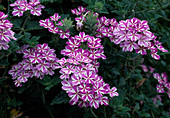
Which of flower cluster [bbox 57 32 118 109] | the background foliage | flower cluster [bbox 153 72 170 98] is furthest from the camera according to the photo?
flower cluster [bbox 153 72 170 98]

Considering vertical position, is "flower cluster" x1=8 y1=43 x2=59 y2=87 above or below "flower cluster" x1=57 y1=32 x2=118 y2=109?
above

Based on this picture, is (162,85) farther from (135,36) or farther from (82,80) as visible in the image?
(82,80)

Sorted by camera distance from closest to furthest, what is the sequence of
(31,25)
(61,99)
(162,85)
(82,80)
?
(82,80), (61,99), (31,25), (162,85)

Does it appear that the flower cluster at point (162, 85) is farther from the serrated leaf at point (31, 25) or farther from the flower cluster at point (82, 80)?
the serrated leaf at point (31, 25)

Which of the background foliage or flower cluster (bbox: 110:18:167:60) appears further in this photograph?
the background foliage

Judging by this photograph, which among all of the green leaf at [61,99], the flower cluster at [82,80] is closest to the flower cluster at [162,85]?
the flower cluster at [82,80]

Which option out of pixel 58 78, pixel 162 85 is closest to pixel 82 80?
pixel 58 78

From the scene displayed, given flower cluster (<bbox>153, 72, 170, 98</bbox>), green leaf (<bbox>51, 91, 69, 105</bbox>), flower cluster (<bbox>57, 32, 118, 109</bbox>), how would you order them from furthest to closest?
1. flower cluster (<bbox>153, 72, 170, 98</bbox>)
2. green leaf (<bbox>51, 91, 69, 105</bbox>)
3. flower cluster (<bbox>57, 32, 118, 109</bbox>)

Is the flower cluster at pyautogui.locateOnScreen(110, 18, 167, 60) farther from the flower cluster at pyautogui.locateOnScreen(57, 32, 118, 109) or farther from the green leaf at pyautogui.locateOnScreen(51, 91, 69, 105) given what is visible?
the green leaf at pyautogui.locateOnScreen(51, 91, 69, 105)

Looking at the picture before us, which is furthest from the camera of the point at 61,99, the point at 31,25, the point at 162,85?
the point at 162,85

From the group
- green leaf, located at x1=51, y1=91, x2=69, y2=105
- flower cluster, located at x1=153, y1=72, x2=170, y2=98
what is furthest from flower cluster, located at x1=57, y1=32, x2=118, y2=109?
flower cluster, located at x1=153, y1=72, x2=170, y2=98
